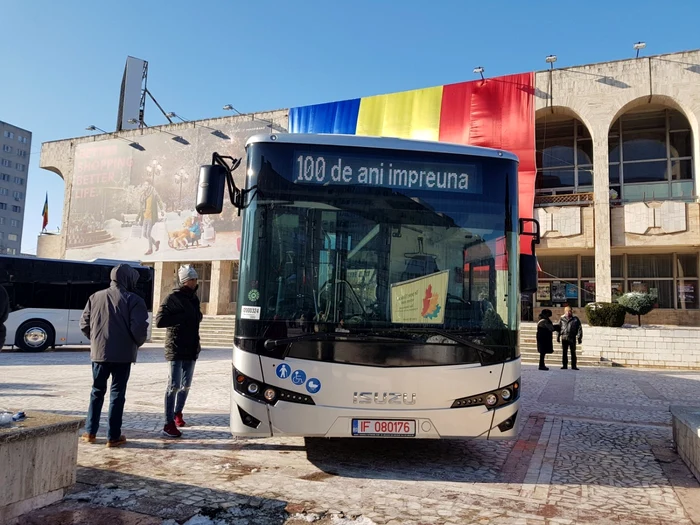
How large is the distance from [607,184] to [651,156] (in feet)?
14.6

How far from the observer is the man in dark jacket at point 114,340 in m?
5.23

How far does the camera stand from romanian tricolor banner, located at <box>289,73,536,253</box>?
893 inches

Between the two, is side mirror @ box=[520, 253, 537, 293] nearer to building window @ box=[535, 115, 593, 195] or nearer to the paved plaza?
the paved plaza

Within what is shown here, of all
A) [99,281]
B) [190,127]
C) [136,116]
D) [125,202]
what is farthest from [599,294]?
[136,116]

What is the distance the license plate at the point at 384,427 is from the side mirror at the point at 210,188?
7.44 ft

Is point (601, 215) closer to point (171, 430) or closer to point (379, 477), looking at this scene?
point (379, 477)

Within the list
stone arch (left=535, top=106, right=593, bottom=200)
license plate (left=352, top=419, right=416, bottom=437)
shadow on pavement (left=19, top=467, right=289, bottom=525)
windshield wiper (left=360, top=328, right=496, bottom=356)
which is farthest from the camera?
stone arch (left=535, top=106, right=593, bottom=200)

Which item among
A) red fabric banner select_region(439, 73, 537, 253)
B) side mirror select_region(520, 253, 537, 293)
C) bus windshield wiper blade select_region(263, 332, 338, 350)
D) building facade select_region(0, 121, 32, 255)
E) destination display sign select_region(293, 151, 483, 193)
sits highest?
building facade select_region(0, 121, 32, 255)

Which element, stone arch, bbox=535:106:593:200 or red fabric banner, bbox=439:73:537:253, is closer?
red fabric banner, bbox=439:73:537:253

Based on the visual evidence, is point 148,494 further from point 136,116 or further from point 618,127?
point 136,116

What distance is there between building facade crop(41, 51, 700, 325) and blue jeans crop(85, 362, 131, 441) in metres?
19.6

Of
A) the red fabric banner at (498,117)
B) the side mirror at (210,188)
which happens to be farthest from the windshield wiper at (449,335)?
the red fabric banner at (498,117)

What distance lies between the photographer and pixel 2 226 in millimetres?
92750

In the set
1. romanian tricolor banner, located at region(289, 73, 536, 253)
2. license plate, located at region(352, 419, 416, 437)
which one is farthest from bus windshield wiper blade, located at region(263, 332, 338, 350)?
romanian tricolor banner, located at region(289, 73, 536, 253)
